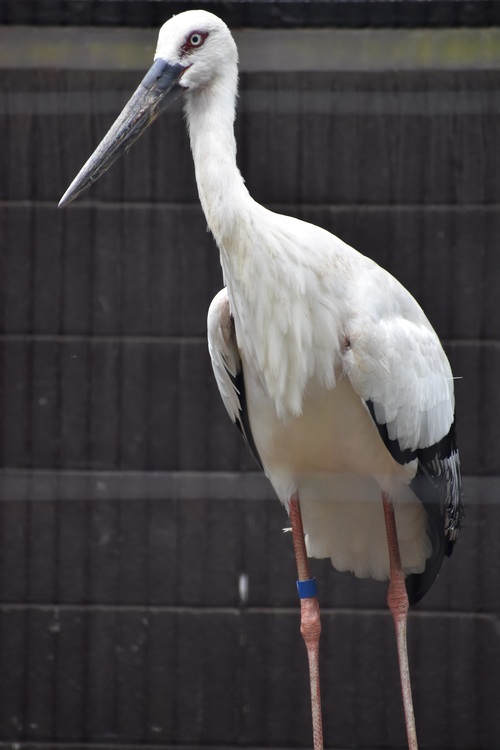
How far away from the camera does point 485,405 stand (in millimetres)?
2867

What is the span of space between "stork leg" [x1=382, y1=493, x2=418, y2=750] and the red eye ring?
0.93 m

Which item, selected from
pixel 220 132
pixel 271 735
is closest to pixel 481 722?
pixel 271 735

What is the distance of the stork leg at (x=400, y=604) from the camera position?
2363 mm

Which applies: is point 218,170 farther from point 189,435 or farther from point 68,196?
point 189,435

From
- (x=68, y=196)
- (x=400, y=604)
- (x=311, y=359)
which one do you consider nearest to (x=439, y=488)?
(x=400, y=604)

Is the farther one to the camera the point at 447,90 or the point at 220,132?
the point at 447,90

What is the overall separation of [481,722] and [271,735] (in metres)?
0.52

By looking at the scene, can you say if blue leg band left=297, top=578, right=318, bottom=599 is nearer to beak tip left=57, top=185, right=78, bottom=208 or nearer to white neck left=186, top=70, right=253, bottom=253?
white neck left=186, top=70, right=253, bottom=253

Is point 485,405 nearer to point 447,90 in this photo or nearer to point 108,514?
point 447,90

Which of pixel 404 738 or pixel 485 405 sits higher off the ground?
pixel 485 405

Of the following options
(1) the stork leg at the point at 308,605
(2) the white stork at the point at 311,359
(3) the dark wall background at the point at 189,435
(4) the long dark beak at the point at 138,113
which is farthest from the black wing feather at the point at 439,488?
(4) the long dark beak at the point at 138,113

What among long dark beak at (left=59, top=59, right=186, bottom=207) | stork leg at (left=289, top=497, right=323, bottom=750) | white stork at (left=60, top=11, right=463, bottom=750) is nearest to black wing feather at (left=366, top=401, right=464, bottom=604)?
white stork at (left=60, top=11, right=463, bottom=750)

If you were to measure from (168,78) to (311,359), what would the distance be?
54cm

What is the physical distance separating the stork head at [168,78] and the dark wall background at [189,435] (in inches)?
30.7
